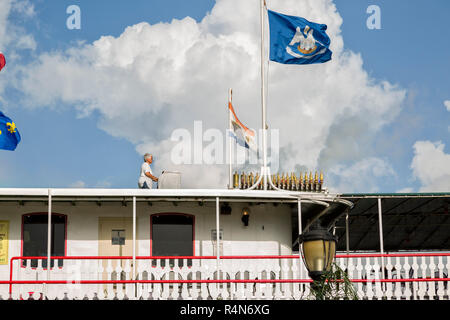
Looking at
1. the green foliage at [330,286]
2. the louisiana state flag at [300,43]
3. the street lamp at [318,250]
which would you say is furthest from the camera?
the louisiana state flag at [300,43]

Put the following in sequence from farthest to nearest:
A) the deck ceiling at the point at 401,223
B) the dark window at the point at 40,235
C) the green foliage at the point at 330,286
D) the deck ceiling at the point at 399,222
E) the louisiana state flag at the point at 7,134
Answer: the deck ceiling at the point at 401,223
the deck ceiling at the point at 399,222
the louisiana state flag at the point at 7,134
the dark window at the point at 40,235
the green foliage at the point at 330,286

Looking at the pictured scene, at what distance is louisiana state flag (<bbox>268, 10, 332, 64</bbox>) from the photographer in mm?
19062

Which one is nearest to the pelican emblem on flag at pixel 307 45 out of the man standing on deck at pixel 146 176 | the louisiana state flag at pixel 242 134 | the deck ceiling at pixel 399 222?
the louisiana state flag at pixel 242 134

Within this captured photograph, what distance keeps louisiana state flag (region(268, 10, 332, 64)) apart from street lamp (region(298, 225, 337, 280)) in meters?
9.63

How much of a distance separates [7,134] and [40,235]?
9.03 ft

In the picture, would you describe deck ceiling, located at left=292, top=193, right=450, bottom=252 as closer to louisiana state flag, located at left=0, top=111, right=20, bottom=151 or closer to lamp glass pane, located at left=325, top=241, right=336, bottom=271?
louisiana state flag, located at left=0, top=111, right=20, bottom=151

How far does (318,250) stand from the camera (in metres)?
10.0

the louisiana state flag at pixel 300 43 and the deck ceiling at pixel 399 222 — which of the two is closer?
the louisiana state flag at pixel 300 43

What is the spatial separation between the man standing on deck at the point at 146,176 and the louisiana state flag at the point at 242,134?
7.49 ft

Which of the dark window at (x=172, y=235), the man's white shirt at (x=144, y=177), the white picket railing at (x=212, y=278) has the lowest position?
the white picket railing at (x=212, y=278)

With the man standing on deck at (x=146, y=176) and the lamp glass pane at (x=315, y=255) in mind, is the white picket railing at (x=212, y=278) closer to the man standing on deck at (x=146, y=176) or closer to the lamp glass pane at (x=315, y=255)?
the man standing on deck at (x=146, y=176)

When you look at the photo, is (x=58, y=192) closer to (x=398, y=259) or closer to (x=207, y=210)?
(x=207, y=210)

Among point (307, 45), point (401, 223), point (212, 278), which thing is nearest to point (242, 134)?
point (307, 45)

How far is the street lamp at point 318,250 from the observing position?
10.0m
